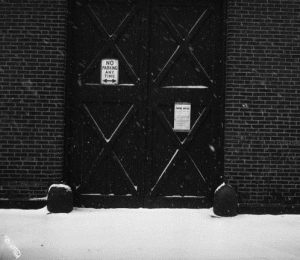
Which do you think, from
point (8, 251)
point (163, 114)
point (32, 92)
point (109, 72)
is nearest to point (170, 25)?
point (109, 72)

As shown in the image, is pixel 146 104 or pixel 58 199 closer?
pixel 58 199

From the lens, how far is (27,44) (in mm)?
6727

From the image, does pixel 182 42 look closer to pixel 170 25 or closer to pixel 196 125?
pixel 170 25

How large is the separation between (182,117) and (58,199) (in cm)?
254

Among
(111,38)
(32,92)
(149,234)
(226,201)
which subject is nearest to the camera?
(149,234)

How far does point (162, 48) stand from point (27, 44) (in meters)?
2.32

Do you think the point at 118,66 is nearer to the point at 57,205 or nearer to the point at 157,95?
the point at 157,95

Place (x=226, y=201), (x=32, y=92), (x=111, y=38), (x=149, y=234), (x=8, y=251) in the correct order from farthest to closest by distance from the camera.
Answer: (x=111, y=38)
(x=32, y=92)
(x=226, y=201)
(x=149, y=234)
(x=8, y=251)

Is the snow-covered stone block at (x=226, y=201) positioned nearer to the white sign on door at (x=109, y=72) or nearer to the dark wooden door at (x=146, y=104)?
the dark wooden door at (x=146, y=104)

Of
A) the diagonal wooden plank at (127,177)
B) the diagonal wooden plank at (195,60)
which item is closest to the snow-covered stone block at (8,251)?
the diagonal wooden plank at (127,177)

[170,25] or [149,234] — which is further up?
[170,25]

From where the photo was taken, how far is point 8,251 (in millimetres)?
4465

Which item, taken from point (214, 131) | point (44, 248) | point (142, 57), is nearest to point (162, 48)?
point (142, 57)

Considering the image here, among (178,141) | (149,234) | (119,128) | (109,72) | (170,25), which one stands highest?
(170,25)
